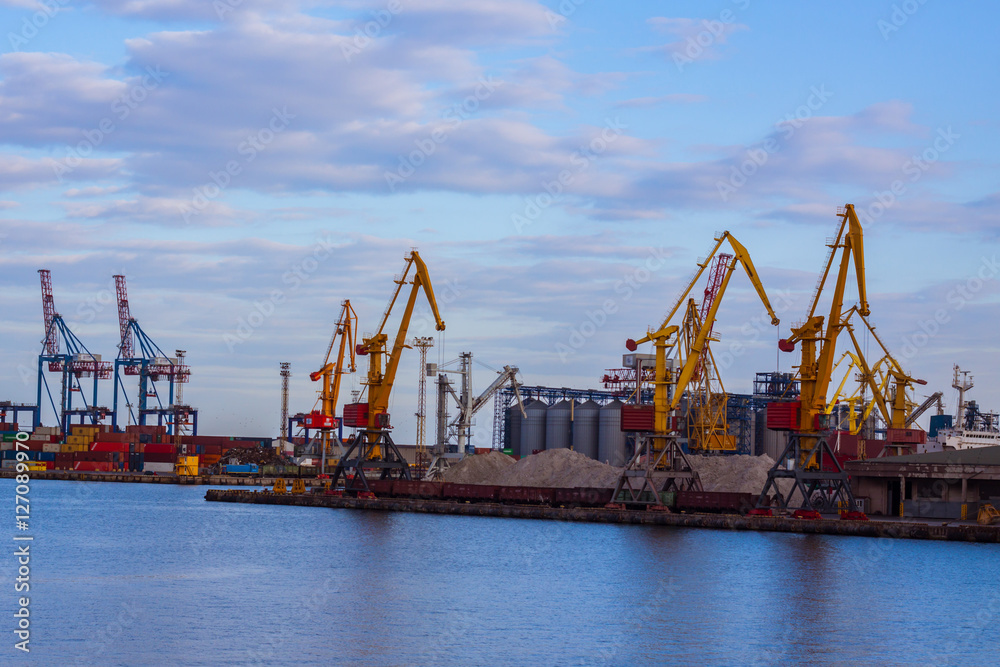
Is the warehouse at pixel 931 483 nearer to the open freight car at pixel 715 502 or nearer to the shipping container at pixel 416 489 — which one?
the open freight car at pixel 715 502

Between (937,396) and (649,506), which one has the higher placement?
(937,396)

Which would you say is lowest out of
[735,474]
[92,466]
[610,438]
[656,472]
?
[92,466]

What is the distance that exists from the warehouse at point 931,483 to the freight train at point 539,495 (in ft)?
21.6

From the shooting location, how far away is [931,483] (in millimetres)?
67000

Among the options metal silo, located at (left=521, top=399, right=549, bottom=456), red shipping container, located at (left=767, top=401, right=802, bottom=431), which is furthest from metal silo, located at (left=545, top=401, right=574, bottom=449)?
red shipping container, located at (left=767, top=401, right=802, bottom=431)

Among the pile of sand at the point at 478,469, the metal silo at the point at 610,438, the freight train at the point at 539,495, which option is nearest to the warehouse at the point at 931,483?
the freight train at the point at 539,495

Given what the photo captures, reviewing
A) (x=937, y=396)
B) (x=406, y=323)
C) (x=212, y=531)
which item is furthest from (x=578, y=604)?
(x=937, y=396)

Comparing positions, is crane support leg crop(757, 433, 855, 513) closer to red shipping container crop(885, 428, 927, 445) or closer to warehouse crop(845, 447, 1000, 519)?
warehouse crop(845, 447, 1000, 519)

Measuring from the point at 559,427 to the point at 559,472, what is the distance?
3080cm

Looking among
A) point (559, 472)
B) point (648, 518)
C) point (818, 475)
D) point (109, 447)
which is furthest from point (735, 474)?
point (109, 447)

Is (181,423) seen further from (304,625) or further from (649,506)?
(304,625)

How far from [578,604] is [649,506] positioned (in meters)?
32.2

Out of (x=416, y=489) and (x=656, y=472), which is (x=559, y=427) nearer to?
(x=416, y=489)

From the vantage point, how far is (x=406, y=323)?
280 feet
